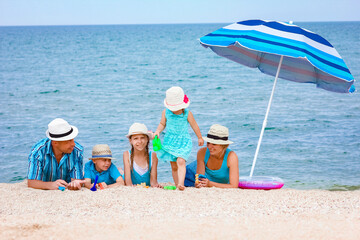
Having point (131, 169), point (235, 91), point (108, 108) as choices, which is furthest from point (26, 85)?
point (131, 169)

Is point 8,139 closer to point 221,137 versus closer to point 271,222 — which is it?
point 221,137

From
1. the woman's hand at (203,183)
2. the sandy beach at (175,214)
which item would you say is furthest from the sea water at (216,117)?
the sandy beach at (175,214)

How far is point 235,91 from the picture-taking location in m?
21.1

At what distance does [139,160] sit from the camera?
19.3ft

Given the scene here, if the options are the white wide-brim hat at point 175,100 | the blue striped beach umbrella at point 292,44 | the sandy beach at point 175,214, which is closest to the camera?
the sandy beach at point 175,214

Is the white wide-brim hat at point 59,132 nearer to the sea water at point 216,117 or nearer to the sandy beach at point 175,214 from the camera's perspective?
the sandy beach at point 175,214

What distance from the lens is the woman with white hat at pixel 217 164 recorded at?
5535mm

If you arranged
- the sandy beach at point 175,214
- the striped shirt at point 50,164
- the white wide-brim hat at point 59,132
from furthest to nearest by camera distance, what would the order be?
the striped shirt at point 50,164 < the white wide-brim hat at point 59,132 < the sandy beach at point 175,214

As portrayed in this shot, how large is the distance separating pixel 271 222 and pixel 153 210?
114 centimetres

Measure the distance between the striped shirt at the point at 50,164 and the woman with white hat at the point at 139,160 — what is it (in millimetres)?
641

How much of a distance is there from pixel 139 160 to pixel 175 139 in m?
0.65

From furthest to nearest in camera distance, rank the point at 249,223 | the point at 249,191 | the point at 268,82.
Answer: the point at 268,82
the point at 249,191
the point at 249,223

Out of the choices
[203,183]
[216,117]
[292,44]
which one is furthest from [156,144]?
[216,117]

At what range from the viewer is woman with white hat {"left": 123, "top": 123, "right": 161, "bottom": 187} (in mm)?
5734
